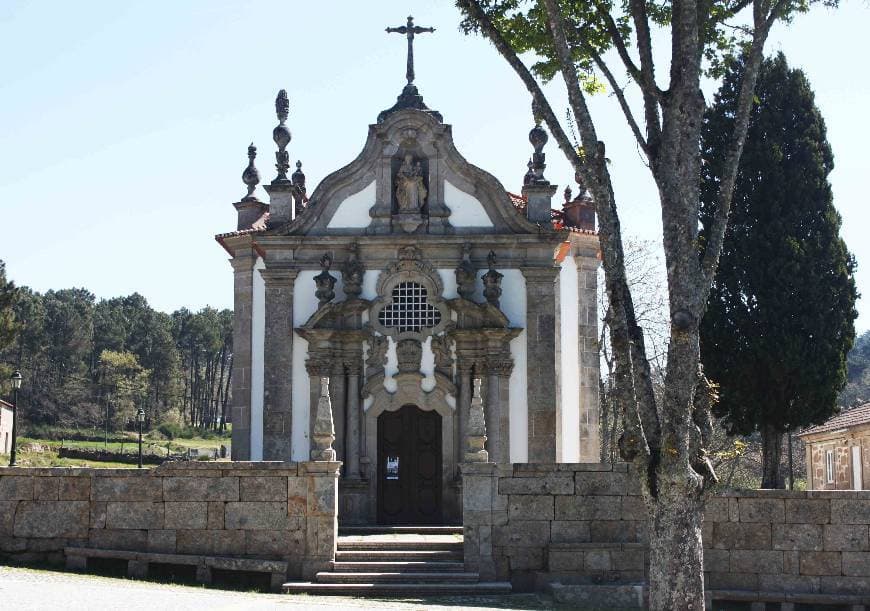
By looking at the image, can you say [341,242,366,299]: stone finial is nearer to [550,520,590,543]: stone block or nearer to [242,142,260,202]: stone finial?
[242,142,260,202]: stone finial

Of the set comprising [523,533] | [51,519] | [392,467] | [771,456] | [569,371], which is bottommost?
[523,533]

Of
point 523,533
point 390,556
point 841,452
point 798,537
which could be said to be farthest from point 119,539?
point 841,452

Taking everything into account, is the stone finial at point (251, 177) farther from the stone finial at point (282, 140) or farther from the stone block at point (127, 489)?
the stone block at point (127, 489)

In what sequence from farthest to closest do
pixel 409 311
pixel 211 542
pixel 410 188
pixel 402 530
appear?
pixel 410 188 → pixel 409 311 → pixel 402 530 → pixel 211 542

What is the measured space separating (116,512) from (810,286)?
12.5 m

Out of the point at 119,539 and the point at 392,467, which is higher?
the point at 392,467

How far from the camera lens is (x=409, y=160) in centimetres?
2023

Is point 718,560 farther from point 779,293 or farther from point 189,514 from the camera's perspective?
point 189,514

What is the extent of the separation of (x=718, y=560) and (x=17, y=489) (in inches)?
387

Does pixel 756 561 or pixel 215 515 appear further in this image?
pixel 215 515

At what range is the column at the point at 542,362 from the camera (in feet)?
63.6

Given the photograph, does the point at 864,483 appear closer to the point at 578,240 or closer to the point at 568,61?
the point at 578,240

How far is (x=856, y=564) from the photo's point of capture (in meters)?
14.3

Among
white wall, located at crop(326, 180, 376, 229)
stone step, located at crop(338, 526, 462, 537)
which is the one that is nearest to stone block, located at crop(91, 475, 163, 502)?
stone step, located at crop(338, 526, 462, 537)
